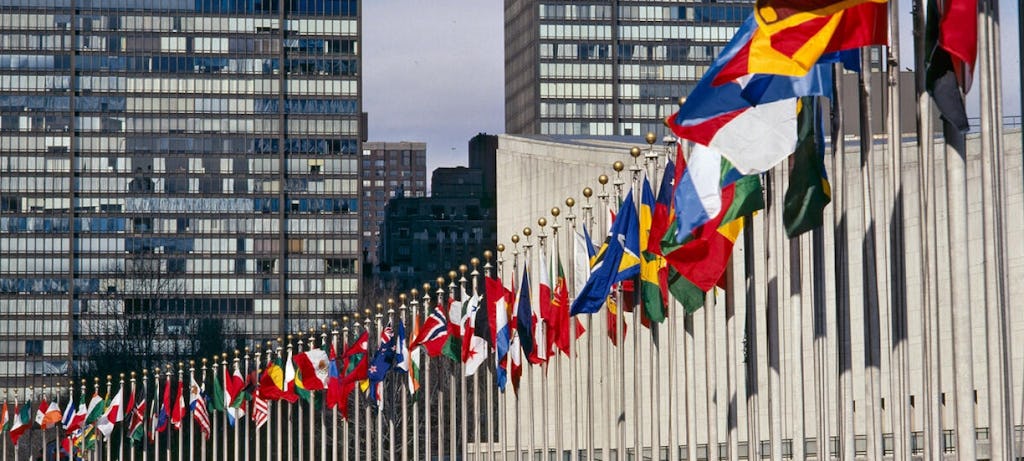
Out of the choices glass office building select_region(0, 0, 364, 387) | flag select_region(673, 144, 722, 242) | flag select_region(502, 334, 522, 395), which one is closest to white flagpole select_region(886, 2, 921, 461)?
flag select_region(673, 144, 722, 242)

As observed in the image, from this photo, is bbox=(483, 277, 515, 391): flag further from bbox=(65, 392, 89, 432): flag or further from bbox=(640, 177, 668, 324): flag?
bbox=(65, 392, 89, 432): flag

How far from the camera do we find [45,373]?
19600 centimetres

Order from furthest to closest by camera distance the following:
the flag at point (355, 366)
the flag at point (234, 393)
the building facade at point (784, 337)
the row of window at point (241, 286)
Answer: the row of window at point (241, 286)
the flag at point (234, 393)
the flag at point (355, 366)
the building facade at point (784, 337)

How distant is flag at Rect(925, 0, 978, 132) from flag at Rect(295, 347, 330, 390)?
39.5 metres

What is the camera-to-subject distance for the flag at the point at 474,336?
4747 centimetres

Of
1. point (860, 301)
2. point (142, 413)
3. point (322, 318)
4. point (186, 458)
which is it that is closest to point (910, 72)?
point (860, 301)

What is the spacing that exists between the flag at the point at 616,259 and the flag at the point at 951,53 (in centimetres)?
1202

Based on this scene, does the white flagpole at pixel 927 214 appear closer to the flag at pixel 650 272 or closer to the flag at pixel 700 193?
the flag at pixel 700 193

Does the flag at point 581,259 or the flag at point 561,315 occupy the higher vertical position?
the flag at point 581,259

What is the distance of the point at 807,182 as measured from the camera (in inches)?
1046

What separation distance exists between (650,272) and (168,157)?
16866 cm

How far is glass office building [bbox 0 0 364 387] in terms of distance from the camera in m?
197

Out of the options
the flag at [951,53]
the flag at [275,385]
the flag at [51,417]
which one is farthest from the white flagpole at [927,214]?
the flag at [51,417]

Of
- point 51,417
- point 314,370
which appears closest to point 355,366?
point 314,370
